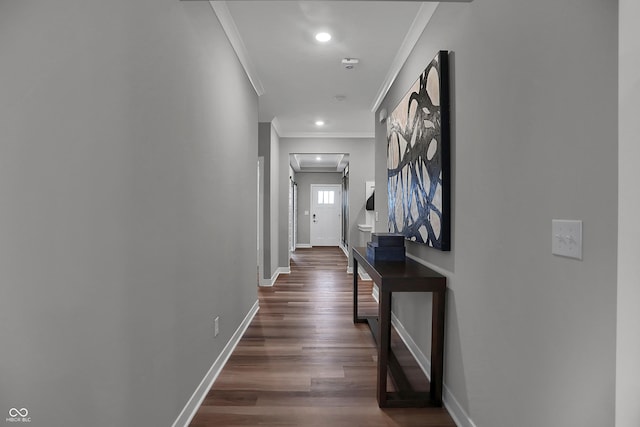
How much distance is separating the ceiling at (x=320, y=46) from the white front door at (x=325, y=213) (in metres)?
6.77

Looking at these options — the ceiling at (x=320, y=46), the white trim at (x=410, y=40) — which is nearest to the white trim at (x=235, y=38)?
the ceiling at (x=320, y=46)

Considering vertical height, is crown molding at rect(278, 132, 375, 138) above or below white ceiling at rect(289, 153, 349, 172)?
above

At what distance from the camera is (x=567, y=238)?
109 centimetres

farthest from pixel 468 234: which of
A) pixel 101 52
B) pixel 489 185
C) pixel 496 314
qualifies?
pixel 101 52

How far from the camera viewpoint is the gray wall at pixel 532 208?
38.4 inches

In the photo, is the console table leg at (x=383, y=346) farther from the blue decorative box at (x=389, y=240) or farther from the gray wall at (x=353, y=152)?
the gray wall at (x=353, y=152)

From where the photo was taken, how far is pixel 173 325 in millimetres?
1738

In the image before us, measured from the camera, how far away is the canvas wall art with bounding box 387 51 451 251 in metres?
2.07

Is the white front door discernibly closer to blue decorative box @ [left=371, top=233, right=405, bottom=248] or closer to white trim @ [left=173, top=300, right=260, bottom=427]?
white trim @ [left=173, top=300, right=260, bottom=427]

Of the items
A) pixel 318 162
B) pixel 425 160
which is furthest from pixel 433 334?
pixel 318 162

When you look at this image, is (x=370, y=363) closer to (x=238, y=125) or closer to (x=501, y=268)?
(x=501, y=268)

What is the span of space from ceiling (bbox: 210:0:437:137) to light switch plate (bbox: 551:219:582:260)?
1843 millimetres

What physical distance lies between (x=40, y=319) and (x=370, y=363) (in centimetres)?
219

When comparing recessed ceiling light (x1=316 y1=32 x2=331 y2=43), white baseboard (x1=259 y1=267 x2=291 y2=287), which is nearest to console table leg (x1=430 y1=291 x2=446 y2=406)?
recessed ceiling light (x1=316 y1=32 x2=331 y2=43)
